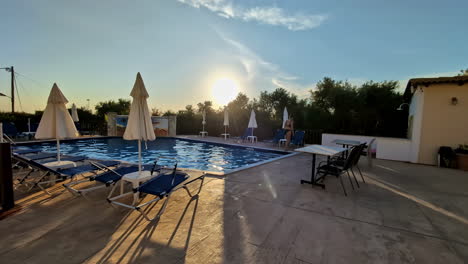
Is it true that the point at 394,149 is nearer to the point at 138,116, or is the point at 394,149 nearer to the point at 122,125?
the point at 138,116

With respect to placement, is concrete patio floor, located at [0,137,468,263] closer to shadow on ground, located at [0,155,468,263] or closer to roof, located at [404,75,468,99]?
shadow on ground, located at [0,155,468,263]

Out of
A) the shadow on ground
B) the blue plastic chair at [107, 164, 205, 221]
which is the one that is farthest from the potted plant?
the blue plastic chair at [107, 164, 205, 221]

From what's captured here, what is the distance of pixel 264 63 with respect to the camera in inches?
523

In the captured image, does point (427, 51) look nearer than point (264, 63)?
Yes

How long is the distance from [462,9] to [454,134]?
185 inches

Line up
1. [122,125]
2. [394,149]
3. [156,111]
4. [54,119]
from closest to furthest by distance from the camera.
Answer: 1. [54,119]
2. [394,149]
3. [122,125]
4. [156,111]

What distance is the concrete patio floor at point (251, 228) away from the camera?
179 cm

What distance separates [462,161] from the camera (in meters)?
5.75

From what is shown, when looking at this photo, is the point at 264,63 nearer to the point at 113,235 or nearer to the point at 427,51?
the point at 427,51

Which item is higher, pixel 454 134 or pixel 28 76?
pixel 28 76

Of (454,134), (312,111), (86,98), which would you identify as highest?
(86,98)

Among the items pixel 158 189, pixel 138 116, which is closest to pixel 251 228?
pixel 158 189

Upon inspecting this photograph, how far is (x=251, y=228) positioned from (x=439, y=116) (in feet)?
26.3

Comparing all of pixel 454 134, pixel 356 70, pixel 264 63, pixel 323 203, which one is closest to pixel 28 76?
pixel 264 63
